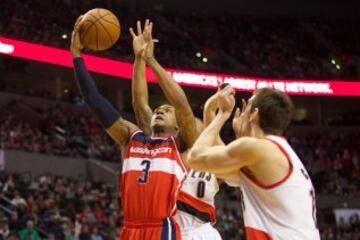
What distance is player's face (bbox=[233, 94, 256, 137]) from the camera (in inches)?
114

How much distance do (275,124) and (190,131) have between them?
4.25 ft

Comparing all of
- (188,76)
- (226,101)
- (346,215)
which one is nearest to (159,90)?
(188,76)

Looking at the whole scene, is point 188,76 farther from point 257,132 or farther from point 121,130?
point 257,132

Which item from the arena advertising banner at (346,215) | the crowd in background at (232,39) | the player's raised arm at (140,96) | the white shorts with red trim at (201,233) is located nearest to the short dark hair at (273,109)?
the white shorts with red trim at (201,233)

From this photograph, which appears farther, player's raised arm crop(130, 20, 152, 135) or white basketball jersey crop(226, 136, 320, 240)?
player's raised arm crop(130, 20, 152, 135)

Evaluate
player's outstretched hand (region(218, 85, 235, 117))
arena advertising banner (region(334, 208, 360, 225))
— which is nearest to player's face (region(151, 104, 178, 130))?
player's outstretched hand (region(218, 85, 235, 117))

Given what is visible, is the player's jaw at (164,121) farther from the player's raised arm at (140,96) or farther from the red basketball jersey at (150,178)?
the player's raised arm at (140,96)

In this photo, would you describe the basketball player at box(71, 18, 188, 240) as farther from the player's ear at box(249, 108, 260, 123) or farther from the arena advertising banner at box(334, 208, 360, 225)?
the arena advertising banner at box(334, 208, 360, 225)

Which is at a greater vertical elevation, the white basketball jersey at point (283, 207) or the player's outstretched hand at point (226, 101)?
the player's outstretched hand at point (226, 101)

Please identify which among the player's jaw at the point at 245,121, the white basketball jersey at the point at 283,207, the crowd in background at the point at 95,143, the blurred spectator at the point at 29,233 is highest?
the crowd in background at the point at 95,143

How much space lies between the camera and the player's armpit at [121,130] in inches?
159

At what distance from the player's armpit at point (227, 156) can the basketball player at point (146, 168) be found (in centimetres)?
107

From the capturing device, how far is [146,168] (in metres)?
3.92

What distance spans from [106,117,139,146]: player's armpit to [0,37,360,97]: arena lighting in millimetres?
12557
